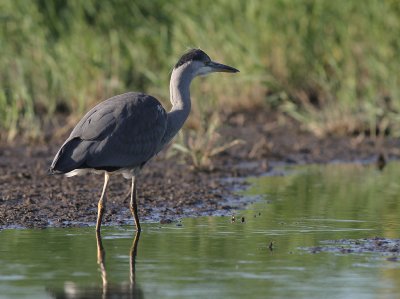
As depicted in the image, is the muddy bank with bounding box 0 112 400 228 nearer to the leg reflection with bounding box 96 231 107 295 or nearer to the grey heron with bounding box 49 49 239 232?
the grey heron with bounding box 49 49 239 232

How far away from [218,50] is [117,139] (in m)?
5.98

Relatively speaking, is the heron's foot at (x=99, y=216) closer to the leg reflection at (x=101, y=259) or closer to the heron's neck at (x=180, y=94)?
the leg reflection at (x=101, y=259)

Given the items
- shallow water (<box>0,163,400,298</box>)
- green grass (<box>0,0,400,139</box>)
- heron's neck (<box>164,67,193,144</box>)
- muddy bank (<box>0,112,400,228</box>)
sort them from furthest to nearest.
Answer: green grass (<box>0,0,400,139</box>), heron's neck (<box>164,67,193,144</box>), muddy bank (<box>0,112,400,228</box>), shallow water (<box>0,163,400,298</box>)

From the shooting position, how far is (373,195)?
31.3 ft

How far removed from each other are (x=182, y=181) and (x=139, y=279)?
415 cm

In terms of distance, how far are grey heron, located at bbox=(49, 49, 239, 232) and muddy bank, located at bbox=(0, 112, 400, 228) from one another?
0.50 metres

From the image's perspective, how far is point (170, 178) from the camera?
409 inches

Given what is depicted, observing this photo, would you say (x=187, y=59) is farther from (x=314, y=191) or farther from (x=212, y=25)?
(x=212, y=25)

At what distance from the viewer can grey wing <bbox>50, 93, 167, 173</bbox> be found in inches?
302

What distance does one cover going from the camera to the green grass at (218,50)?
1312 cm

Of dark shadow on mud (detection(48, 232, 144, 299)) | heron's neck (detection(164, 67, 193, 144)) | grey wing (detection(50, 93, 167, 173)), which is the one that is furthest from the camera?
heron's neck (detection(164, 67, 193, 144))

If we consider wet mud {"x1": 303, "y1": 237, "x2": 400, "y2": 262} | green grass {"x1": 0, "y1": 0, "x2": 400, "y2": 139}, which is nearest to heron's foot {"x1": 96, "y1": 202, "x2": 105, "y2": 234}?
wet mud {"x1": 303, "y1": 237, "x2": 400, "y2": 262}

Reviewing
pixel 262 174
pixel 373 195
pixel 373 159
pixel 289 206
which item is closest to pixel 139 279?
pixel 289 206

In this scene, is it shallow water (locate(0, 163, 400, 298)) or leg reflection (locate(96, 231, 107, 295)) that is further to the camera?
leg reflection (locate(96, 231, 107, 295))
